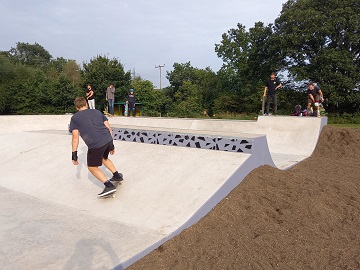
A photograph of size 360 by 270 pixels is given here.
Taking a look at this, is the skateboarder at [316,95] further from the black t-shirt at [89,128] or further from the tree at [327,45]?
the tree at [327,45]

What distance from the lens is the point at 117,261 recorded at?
2.88 m

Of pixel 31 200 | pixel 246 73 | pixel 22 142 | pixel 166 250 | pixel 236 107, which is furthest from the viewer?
pixel 236 107

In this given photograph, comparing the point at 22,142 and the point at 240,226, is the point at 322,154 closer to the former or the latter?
the point at 240,226

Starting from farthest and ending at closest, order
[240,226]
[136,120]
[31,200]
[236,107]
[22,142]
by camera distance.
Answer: [236,107], [136,120], [22,142], [31,200], [240,226]

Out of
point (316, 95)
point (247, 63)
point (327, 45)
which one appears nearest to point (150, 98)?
point (247, 63)

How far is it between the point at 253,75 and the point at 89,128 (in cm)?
2730

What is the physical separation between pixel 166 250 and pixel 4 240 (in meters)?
2.01

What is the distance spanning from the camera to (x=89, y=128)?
4.10 m

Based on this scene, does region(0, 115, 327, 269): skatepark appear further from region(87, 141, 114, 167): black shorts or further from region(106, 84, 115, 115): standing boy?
region(106, 84, 115, 115): standing boy

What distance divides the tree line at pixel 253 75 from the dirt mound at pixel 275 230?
20.0 meters


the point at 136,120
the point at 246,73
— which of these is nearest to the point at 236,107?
the point at 246,73

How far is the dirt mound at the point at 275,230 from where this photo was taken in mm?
2824

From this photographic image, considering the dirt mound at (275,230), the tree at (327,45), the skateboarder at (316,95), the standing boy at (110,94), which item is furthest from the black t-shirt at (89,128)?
the tree at (327,45)

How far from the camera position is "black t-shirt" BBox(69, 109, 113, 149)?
13.5 ft
